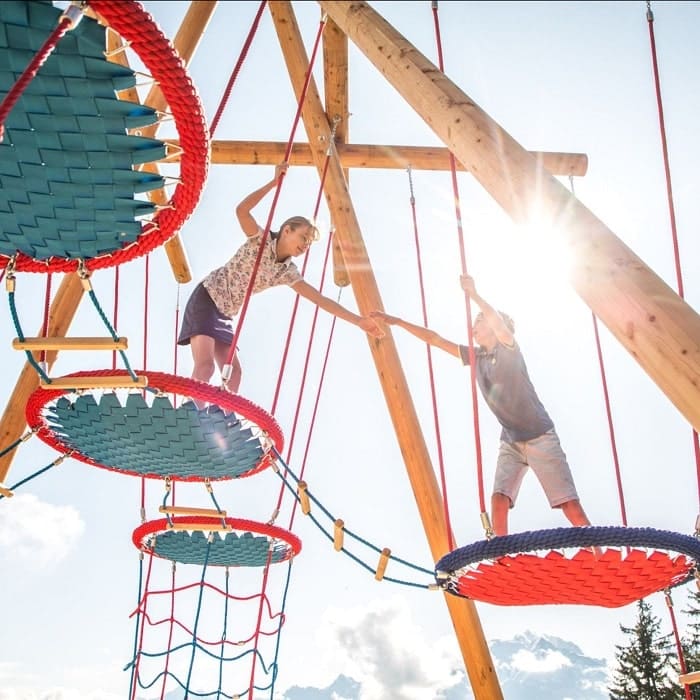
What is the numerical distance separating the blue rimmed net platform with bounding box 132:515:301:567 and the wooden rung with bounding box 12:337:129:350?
1.73 metres

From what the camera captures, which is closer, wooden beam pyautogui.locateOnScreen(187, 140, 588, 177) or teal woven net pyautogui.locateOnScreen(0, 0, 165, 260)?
teal woven net pyautogui.locateOnScreen(0, 0, 165, 260)

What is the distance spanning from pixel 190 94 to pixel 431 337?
8.61 ft

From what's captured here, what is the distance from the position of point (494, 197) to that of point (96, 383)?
5.06ft

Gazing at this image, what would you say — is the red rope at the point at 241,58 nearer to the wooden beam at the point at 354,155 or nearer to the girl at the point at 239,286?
the girl at the point at 239,286

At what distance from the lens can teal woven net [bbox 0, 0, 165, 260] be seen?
1.70 meters

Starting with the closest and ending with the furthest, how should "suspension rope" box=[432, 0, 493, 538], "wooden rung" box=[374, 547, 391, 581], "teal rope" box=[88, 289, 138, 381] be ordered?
1. "teal rope" box=[88, 289, 138, 381]
2. "suspension rope" box=[432, 0, 493, 538]
3. "wooden rung" box=[374, 547, 391, 581]

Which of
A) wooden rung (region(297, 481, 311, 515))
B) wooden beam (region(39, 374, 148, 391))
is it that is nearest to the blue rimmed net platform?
wooden rung (region(297, 481, 311, 515))

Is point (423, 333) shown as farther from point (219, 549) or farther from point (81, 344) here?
point (81, 344)

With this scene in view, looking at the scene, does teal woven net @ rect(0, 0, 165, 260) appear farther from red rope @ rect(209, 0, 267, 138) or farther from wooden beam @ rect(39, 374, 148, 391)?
red rope @ rect(209, 0, 267, 138)

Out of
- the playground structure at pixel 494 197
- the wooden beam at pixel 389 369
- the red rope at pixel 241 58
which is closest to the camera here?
the playground structure at pixel 494 197

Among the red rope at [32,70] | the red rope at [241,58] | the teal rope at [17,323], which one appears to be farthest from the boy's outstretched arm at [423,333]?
the red rope at [32,70]

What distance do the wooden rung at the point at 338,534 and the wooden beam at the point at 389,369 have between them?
867 millimetres

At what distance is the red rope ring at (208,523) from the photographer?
383 cm

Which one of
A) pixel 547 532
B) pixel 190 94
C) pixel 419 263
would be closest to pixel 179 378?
pixel 190 94
